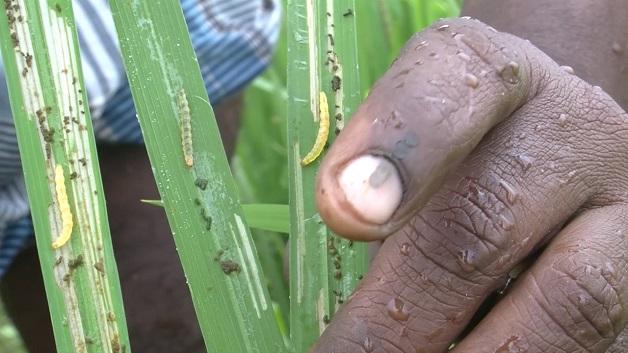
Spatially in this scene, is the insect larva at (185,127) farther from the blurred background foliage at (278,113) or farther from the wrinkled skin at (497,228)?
the blurred background foliage at (278,113)

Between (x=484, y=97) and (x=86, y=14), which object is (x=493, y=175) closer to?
(x=484, y=97)

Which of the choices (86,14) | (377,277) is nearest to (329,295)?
(377,277)

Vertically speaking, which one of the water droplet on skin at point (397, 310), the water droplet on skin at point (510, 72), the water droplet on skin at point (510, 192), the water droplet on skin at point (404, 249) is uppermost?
the water droplet on skin at point (510, 72)

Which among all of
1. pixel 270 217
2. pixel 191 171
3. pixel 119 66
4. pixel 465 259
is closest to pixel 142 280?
pixel 119 66

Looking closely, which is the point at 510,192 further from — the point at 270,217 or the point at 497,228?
the point at 270,217

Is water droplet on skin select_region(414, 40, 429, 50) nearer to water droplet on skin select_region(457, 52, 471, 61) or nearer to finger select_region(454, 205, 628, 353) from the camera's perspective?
water droplet on skin select_region(457, 52, 471, 61)

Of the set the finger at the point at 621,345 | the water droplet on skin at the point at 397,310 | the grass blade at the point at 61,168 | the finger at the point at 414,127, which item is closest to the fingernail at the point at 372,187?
the finger at the point at 414,127
